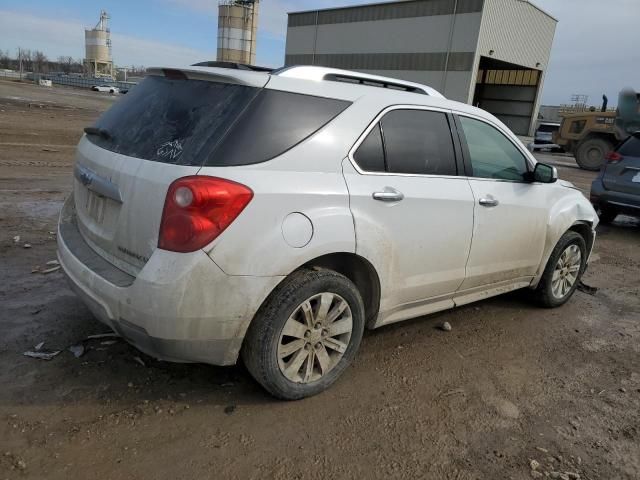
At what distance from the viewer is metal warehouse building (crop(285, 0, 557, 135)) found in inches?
1483

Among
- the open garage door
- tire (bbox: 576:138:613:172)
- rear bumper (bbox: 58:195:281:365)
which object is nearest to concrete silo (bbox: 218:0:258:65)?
the open garage door

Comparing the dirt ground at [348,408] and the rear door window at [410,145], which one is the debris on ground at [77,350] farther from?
the rear door window at [410,145]

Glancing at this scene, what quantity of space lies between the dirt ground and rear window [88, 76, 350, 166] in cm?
132

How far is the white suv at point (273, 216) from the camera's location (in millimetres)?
2471

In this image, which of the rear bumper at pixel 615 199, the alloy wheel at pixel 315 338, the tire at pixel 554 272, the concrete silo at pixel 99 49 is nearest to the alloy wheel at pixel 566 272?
the tire at pixel 554 272

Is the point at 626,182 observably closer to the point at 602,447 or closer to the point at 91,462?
the point at 602,447

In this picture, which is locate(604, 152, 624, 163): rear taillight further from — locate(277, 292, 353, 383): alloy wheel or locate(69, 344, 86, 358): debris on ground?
locate(69, 344, 86, 358): debris on ground

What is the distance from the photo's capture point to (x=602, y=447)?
2.79m

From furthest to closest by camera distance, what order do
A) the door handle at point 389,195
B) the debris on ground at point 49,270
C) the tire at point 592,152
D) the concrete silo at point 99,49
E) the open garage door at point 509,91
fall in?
the concrete silo at point 99,49
the open garage door at point 509,91
the tire at point 592,152
the debris on ground at point 49,270
the door handle at point 389,195

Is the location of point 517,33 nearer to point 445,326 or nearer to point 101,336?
point 445,326

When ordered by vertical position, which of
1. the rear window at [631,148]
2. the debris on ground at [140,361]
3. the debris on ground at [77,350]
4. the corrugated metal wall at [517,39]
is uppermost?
the corrugated metal wall at [517,39]

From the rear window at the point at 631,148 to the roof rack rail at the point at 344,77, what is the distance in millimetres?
5872

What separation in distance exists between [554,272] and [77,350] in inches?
151

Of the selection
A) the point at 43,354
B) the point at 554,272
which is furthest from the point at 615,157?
the point at 43,354
